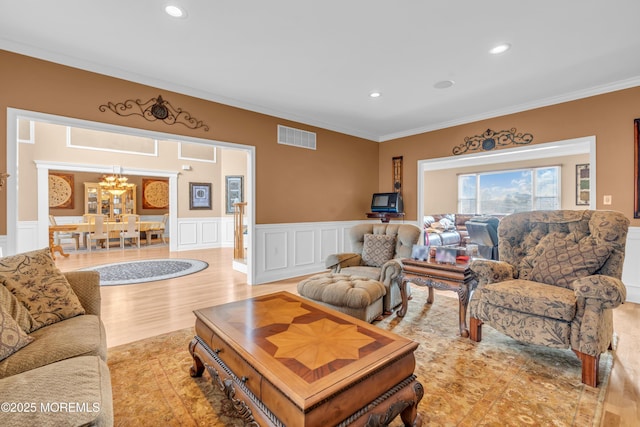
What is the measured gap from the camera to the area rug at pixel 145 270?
4.65 meters

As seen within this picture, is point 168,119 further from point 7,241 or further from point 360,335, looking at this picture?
point 360,335

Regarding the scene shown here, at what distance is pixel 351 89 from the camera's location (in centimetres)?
383

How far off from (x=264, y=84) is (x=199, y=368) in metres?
3.18

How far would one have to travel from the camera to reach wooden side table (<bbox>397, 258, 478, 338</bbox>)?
2633 mm

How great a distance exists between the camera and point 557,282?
2.39 meters

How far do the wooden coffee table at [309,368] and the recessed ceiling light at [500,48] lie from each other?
2888 millimetres

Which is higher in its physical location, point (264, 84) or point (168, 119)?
point (264, 84)

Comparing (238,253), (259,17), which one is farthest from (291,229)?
(259,17)

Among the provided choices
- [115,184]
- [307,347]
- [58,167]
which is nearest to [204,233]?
[115,184]

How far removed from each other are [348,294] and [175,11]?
2707 mm

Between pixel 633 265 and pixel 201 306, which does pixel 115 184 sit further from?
pixel 633 265

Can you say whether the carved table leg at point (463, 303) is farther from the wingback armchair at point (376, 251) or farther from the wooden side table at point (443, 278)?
the wingback armchair at point (376, 251)

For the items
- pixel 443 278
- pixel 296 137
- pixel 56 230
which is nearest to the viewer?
pixel 443 278

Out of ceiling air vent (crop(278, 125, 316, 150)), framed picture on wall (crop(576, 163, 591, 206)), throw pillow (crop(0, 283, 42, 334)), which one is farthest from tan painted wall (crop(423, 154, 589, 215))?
throw pillow (crop(0, 283, 42, 334))
